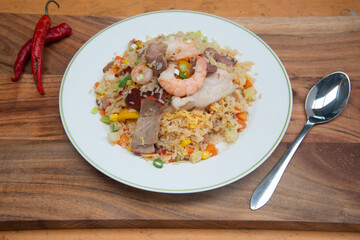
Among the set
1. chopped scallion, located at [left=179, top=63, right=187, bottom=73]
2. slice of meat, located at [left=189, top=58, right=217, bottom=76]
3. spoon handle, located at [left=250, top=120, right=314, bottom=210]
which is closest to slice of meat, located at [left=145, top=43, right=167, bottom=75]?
chopped scallion, located at [left=179, top=63, right=187, bottom=73]

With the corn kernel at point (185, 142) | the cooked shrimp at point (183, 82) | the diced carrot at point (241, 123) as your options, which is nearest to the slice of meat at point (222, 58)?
the cooked shrimp at point (183, 82)

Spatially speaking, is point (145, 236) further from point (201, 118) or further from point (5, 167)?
point (5, 167)

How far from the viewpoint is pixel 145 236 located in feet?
→ 10.4

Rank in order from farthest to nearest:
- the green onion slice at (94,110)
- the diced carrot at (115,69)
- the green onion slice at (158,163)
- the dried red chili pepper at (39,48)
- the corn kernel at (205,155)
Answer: the dried red chili pepper at (39,48) < the diced carrot at (115,69) < the green onion slice at (94,110) < the corn kernel at (205,155) < the green onion slice at (158,163)

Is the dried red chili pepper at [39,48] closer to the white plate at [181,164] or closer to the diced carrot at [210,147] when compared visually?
the white plate at [181,164]

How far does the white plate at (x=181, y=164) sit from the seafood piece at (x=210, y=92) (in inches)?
16.7

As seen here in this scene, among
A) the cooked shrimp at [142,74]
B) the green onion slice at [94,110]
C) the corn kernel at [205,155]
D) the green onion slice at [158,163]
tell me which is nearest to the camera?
the green onion slice at [158,163]

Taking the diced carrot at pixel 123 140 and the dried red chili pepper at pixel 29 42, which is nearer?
the diced carrot at pixel 123 140

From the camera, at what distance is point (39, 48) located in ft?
13.8

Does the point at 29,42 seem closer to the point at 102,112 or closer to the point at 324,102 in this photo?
the point at 102,112

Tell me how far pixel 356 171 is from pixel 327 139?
47cm

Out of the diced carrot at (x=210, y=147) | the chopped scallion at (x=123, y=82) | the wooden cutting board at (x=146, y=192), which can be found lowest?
the wooden cutting board at (x=146, y=192)

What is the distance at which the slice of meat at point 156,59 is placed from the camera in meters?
3.46

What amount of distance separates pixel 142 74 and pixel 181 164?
1.13 metres
